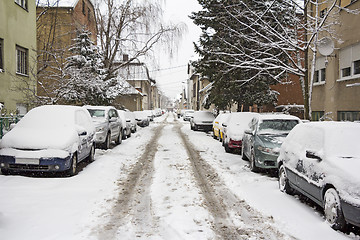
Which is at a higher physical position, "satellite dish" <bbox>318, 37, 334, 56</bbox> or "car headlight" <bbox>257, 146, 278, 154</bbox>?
"satellite dish" <bbox>318, 37, 334, 56</bbox>

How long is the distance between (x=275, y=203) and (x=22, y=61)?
606 inches

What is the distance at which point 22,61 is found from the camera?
1597cm

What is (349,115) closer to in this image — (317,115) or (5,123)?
(317,115)

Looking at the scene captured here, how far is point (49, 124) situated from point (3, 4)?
9.42 m

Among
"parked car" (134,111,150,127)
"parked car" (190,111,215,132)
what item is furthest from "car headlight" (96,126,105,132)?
"parked car" (134,111,150,127)

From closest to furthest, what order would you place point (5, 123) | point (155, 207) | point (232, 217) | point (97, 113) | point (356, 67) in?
point (232, 217) → point (155, 207) → point (356, 67) → point (5, 123) → point (97, 113)

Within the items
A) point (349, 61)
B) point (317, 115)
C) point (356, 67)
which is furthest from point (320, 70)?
point (356, 67)

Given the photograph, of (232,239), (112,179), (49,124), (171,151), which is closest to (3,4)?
(49,124)

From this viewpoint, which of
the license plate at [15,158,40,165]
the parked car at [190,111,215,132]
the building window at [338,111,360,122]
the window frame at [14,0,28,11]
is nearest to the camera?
the license plate at [15,158,40,165]

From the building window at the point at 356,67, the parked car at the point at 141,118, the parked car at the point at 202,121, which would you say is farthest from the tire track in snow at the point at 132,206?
the parked car at the point at 141,118

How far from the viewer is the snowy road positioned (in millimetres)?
4238

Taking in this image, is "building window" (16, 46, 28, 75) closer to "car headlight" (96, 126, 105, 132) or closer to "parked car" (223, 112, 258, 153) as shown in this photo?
"car headlight" (96, 126, 105, 132)

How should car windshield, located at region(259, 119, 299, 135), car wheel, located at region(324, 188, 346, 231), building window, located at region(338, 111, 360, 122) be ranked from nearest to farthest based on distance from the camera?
car wheel, located at region(324, 188, 346, 231)
car windshield, located at region(259, 119, 299, 135)
building window, located at region(338, 111, 360, 122)

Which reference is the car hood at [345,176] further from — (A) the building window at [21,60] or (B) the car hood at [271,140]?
(A) the building window at [21,60]
